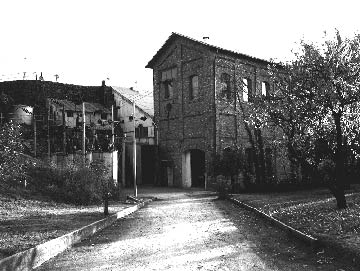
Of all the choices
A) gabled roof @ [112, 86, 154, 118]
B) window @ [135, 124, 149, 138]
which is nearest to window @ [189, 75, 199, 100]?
window @ [135, 124, 149, 138]

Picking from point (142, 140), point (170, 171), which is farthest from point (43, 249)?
point (142, 140)

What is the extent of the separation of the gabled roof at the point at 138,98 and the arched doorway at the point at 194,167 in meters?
10.1

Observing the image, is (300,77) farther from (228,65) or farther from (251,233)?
(228,65)

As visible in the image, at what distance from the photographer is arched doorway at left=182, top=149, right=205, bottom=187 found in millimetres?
27562

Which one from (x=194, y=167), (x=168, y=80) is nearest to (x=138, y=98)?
(x=168, y=80)

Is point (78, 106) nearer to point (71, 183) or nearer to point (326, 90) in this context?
point (71, 183)

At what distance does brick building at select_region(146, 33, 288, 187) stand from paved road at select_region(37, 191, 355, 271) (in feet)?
48.2

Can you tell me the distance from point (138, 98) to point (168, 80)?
42.3ft

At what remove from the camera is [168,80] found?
95.8 feet

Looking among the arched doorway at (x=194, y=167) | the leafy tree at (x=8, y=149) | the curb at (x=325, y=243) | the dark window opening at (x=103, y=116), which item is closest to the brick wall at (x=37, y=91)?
the dark window opening at (x=103, y=116)

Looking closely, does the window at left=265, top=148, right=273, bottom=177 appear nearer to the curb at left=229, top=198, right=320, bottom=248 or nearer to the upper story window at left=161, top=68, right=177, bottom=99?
the upper story window at left=161, top=68, right=177, bottom=99

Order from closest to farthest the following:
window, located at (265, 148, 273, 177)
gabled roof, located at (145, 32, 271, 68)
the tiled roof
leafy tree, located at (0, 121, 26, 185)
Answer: leafy tree, located at (0, 121, 26, 185)
gabled roof, located at (145, 32, 271, 68)
window, located at (265, 148, 273, 177)
the tiled roof

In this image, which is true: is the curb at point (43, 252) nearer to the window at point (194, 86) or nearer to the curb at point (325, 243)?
the curb at point (325, 243)

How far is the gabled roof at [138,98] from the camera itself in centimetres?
3847
